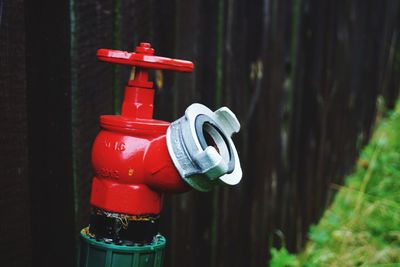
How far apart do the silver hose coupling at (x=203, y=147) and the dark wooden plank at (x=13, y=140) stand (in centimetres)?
29

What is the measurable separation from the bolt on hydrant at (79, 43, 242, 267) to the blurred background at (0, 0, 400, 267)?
0.17m

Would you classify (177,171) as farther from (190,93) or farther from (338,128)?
(338,128)

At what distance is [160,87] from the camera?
156 cm

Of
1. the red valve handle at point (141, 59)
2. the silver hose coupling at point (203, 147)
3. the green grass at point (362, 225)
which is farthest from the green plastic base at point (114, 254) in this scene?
the green grass at point (362, 225)

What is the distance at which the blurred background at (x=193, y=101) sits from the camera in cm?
109

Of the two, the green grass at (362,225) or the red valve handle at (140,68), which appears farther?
the green grass at (362,225)

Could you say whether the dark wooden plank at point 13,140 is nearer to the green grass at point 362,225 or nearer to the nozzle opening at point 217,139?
the nozzle opening at point 217,139

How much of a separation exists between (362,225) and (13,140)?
3.01 m

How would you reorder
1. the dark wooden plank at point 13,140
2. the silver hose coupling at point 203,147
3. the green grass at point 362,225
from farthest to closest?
the green grass at point 362,225 < the dark wooden plank at point 13,140 < the silver hose coupling at point 203,147

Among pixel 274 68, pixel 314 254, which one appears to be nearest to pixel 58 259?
pixel 274 68

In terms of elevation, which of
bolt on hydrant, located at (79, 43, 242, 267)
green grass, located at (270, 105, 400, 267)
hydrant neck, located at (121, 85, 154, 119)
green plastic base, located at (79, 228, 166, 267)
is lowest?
Answer: green grass, located at (270, 105, 400, 267)

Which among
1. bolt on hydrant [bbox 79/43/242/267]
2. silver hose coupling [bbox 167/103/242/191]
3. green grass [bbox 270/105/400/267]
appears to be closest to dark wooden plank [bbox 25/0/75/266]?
bolt on hydrant [bbox 79/43/242/267]

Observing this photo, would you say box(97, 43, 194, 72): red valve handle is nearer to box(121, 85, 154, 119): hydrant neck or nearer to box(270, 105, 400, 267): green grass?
box(121, 85, 154, 119): hydrant neck

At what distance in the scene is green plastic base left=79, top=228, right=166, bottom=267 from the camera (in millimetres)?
979
